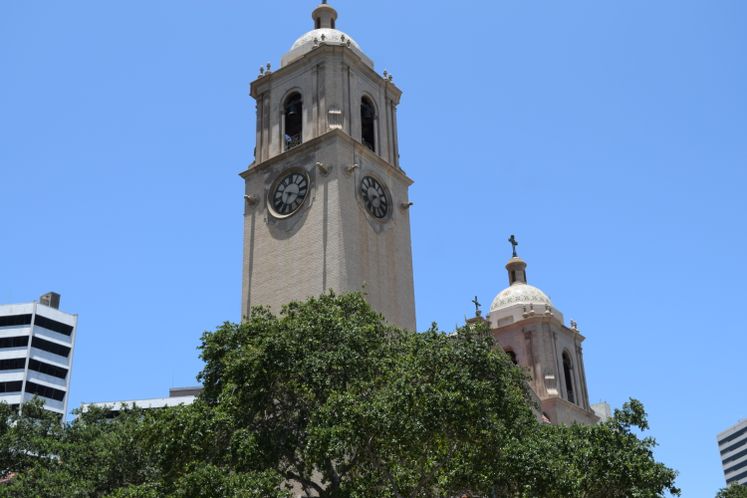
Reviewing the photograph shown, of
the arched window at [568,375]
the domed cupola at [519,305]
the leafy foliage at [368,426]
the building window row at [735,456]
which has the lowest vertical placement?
the leafy foliage at [368,426]

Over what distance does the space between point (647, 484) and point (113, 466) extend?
59.7ft

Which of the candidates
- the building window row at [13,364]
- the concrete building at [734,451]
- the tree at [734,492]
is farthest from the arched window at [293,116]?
the concrete building at [734,451]

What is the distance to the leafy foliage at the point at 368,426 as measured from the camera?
23.7m

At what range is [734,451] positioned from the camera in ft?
523

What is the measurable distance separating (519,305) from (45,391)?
52202mm

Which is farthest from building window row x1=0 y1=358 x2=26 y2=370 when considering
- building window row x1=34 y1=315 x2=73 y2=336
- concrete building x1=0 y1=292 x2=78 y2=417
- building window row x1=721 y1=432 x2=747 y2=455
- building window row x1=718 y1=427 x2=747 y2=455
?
building window row x1=721 y1=432 x2=747 y2=455

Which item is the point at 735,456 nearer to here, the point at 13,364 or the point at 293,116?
the point at 13,364

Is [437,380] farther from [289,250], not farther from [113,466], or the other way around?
[289,250]

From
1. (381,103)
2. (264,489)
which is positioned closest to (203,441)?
(264,489)

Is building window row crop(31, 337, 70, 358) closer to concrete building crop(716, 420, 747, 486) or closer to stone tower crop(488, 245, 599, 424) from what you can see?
stone tower crop(488, 245, 599, 424)

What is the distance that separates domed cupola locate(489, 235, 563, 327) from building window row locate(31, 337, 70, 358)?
5067 cm

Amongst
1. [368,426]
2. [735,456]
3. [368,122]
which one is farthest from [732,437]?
[368,426]

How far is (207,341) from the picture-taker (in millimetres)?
28734

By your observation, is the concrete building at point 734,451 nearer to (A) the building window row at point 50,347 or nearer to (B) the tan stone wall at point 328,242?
(A) the building window row at point 50,347
